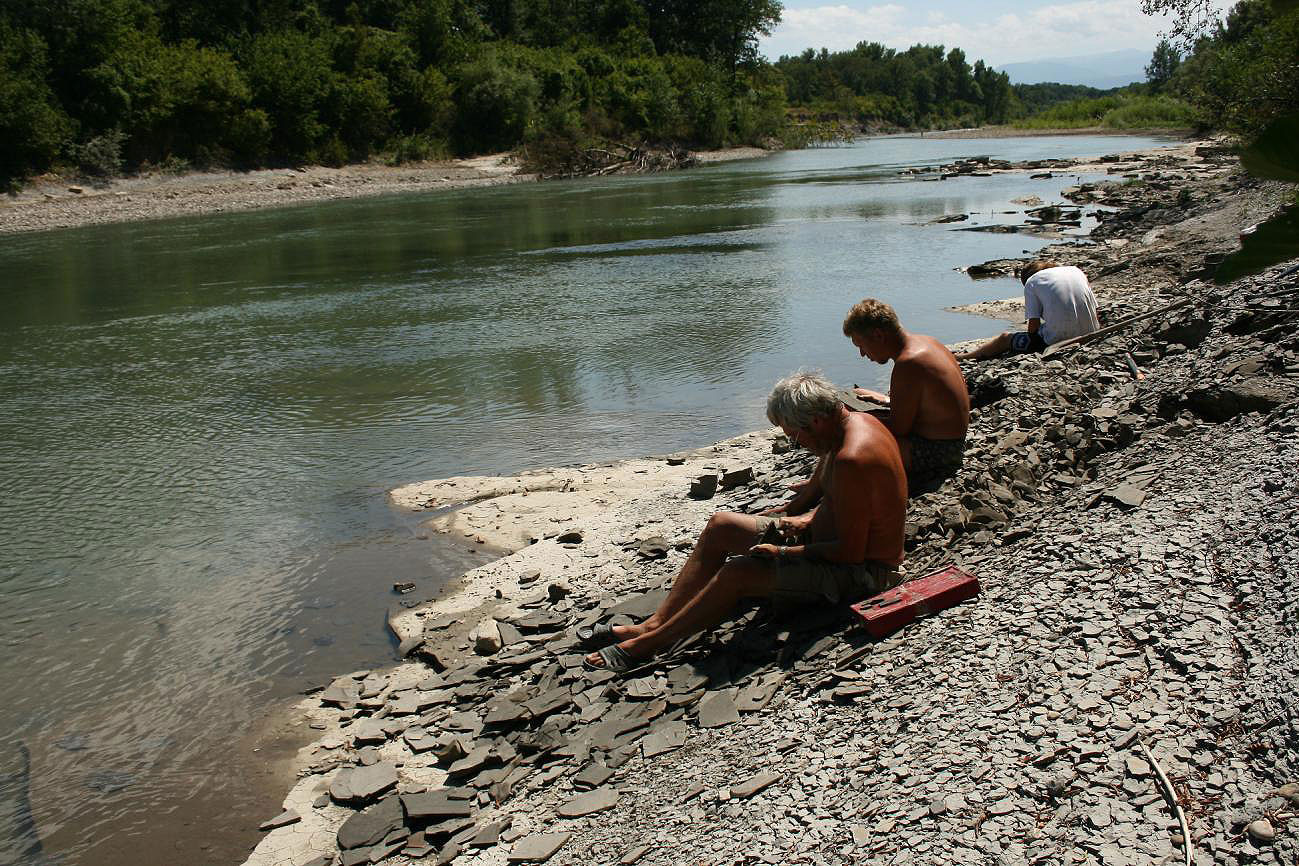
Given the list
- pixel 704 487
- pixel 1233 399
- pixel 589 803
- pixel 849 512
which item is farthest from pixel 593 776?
pixel 1233 399

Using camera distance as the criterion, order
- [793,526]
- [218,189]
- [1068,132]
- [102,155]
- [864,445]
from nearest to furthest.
Result: [864,445] < [793,526] < [102,155] < [218,189] < [1068,132]

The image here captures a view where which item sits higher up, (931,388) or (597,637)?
(931,388)

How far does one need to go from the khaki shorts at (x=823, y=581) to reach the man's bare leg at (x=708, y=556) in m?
0.36

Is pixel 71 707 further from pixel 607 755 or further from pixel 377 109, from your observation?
pixel 377 109

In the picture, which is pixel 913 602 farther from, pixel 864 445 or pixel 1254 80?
pixel 1254 80

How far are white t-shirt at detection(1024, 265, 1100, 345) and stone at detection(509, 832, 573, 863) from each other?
702cm

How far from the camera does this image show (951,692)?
4.11 metres

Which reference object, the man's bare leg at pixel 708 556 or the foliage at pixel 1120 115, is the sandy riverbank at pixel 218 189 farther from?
the foliage at pixel 1120 115

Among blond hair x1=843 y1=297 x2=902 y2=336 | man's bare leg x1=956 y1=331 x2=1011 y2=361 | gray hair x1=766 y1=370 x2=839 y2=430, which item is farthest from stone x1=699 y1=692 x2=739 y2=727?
man's bare leg x1=956 y1=331 x2=1011 y2=361

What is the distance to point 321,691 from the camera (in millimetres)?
6336

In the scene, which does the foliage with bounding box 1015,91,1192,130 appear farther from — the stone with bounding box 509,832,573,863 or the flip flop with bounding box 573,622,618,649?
the stone with bounding box 509,832,573,863

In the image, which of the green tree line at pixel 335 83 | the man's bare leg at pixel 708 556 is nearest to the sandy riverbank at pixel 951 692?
the man's bare leg at pixel 708 556

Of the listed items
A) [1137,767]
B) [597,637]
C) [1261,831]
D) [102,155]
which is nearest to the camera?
[1261,831]

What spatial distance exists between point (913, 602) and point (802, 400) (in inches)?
43.7
